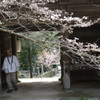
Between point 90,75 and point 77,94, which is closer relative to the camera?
point 77,94

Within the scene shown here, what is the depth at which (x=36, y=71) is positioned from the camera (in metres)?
16.8

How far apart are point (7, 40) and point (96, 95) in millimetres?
4982

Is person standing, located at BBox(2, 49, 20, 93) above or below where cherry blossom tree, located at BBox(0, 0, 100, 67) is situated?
below

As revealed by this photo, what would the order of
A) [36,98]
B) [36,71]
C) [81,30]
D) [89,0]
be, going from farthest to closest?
[36,71]
[81,30]
[89,0]
[36,98]

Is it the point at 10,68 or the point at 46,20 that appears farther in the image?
the point at 10,68

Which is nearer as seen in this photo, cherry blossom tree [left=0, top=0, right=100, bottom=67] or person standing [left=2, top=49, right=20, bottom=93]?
cherry blossom tree [left=0, top=0, right=100, bottom=67]

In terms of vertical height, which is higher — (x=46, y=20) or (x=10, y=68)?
(x=46, y=20)

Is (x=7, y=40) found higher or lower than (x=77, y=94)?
higher

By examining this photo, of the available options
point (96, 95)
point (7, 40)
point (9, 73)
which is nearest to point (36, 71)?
point (7, 40)

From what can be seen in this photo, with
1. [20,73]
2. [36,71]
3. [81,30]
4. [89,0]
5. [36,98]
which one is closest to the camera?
[36,98]

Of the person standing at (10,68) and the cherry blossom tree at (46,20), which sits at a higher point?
the cherry blossom tree at (46,20)

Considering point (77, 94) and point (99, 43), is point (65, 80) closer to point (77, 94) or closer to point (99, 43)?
point (77, 94)

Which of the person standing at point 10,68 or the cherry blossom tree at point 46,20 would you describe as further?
the person standing at point 10,68

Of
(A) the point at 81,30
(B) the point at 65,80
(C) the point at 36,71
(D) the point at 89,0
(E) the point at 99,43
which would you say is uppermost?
(D) the point at 89,0
